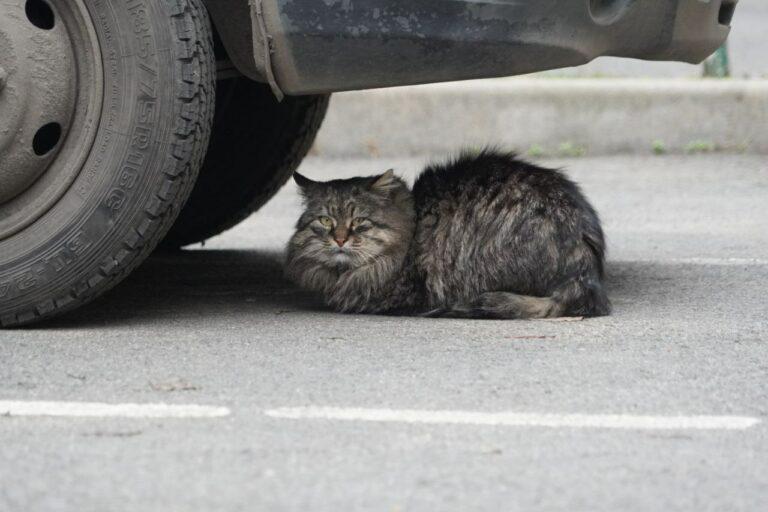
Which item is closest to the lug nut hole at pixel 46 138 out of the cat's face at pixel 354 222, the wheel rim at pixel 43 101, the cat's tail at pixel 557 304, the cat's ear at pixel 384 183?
the wheel rim at pixel 43 101

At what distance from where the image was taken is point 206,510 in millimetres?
2680

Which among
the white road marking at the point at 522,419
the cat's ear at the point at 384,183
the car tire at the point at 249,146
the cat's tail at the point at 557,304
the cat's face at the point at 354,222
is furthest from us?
the car tire at the point at 249,146

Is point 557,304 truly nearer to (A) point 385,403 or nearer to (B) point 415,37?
(B) point 415,37

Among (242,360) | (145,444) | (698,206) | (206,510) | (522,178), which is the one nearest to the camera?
(206,510)

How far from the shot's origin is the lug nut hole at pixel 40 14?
427 cm

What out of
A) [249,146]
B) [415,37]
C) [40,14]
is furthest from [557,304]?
[40,14]

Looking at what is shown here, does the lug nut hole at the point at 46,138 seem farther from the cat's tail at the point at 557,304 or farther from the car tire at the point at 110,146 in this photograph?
the cat's tail at the point at 557,304

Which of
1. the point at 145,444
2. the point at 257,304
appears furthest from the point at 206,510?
the point at 257,304

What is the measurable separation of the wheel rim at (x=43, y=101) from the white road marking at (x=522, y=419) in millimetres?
1373

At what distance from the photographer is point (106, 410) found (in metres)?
3.38

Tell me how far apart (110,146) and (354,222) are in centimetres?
126

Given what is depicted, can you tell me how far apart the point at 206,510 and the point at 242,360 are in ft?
4.11

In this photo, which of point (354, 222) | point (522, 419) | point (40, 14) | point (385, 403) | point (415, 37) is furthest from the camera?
point (354, 222)

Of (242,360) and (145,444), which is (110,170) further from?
(145,444)
